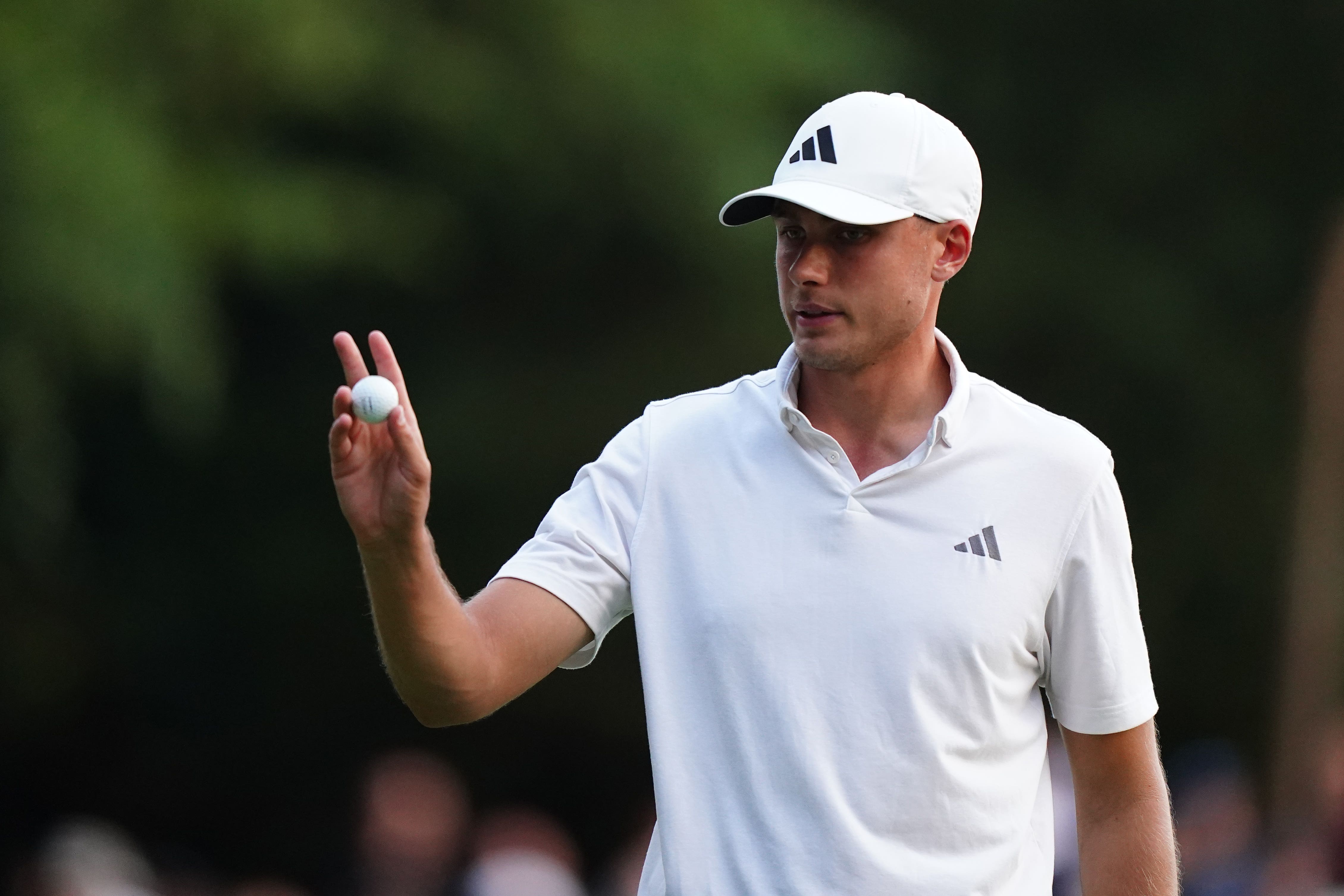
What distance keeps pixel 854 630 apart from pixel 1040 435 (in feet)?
1.71

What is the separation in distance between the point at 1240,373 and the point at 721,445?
920 cm

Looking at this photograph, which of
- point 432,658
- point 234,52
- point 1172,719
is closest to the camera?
point 432,658

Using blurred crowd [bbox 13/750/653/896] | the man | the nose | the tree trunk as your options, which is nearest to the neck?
the man

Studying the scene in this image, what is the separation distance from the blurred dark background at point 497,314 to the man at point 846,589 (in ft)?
14.3

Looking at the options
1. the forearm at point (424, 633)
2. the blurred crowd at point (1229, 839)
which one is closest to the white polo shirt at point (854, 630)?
the forearm at point (424, 633)

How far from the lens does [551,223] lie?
32.1 feet

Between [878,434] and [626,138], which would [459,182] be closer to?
[626,138]

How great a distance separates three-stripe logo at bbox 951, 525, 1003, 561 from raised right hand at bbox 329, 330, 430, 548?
3.02 ft

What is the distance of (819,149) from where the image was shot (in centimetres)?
331

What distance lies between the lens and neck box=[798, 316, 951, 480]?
3.29 m

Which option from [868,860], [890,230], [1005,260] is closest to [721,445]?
[890,230]

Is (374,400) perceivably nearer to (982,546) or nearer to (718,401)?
(718,401)

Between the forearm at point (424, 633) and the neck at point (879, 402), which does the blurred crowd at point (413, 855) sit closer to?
the forearm at point (424, 633)

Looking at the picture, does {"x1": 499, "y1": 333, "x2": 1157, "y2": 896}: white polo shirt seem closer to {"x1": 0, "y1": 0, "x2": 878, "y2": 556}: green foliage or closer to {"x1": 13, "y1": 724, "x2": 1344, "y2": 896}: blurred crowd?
{"x1": 13, "y1": 724, "x2": 1344, "y2": 896}: blurred crowd
